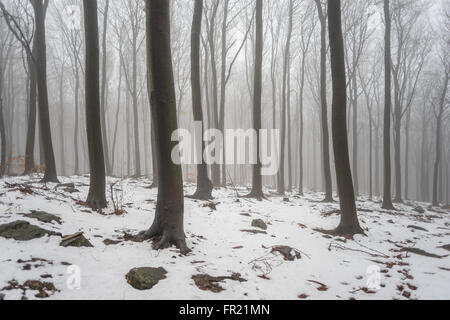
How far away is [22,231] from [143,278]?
2.08 meters

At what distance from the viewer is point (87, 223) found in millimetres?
4246

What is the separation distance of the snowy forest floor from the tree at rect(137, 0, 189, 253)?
1.05 ft

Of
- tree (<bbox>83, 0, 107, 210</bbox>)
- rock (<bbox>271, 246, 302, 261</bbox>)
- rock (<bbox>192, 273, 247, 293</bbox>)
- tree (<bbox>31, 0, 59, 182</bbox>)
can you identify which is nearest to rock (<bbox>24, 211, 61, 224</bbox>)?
tree (<bbox>83, 0, 107, 210</bbox>)

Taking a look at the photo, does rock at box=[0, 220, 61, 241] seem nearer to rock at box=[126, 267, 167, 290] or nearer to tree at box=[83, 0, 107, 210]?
rock at box=[126, 267, 167, 290]

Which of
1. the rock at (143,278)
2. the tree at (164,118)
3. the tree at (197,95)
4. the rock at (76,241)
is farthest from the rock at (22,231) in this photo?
the tree at (197,95)

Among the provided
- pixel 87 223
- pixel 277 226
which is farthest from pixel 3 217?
pixel 277 226

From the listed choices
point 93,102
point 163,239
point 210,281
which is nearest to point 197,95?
point 93,102

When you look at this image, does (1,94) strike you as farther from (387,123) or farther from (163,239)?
(387,123)

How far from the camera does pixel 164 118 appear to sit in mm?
3719

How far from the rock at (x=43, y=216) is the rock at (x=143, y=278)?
2.15 metres

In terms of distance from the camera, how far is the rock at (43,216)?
3.80 metres

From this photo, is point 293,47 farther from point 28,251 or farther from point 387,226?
point 28,251

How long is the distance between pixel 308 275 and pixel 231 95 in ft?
95.4
